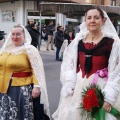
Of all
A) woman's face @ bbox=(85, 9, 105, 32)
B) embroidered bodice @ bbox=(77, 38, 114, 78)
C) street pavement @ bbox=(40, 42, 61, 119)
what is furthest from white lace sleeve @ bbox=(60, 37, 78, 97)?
street pavement @ bbox=(40, 42, 61, 119)

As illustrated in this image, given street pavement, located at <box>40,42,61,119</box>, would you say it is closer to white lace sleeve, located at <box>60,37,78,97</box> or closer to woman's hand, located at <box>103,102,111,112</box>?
white lace sleeve, located at <box>60,37,78,97</box>

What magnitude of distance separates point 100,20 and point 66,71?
613mm

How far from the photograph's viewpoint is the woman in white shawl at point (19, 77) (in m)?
4.17

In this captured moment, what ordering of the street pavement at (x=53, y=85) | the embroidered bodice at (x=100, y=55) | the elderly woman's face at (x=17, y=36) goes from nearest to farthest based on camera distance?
the embroidered bodice at (x=100, y=55), the elderly woman's face at (x=17, y=36), the street pavement at (x=53, y=85)

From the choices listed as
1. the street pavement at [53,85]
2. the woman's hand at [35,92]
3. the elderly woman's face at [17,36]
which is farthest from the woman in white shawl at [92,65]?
the street pavement at [53,85]

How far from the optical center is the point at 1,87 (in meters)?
4.25

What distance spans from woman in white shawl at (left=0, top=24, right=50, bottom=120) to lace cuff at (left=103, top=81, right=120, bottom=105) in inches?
52.6

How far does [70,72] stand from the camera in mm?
3379

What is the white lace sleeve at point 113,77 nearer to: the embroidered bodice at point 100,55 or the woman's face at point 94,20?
the embroidered bodice at point 100,55

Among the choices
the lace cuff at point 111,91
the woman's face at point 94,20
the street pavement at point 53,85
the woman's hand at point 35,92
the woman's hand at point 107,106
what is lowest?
the street pavement at point 53,85

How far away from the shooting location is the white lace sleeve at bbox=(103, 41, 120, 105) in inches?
120

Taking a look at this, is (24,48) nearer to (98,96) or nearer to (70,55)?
(70,55)

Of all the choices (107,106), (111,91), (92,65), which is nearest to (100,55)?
(92,65)

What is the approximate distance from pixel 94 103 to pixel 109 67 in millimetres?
A: 351
